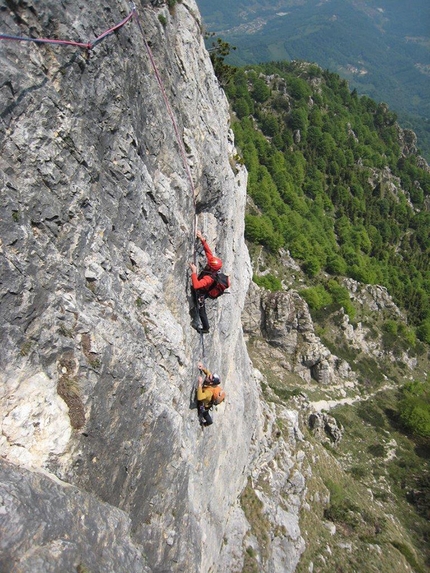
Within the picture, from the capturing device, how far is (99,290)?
10.6 m

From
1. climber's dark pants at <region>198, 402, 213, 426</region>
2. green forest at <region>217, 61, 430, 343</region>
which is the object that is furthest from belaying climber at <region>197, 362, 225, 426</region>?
green forest at <region>217, 61, 430, 343</region>

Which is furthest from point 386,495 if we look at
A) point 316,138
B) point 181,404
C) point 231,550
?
point 316,138

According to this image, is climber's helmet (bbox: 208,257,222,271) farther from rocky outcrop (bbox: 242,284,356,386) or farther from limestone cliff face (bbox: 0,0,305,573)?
rocky outcrop (bbox: 242,284,356,386)

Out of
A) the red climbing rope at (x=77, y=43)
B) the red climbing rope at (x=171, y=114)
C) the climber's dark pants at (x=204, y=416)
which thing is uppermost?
the red climbing rope at (x=77, y=43)

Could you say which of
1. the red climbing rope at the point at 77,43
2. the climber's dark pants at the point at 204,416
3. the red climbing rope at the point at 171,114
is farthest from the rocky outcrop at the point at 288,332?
the red climbing rope at the point at 77,43

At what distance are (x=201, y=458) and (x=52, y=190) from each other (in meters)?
13.3

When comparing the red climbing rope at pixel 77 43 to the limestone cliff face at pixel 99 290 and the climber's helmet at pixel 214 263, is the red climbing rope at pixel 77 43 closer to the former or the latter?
the limestone cliff face at pixel 99 290

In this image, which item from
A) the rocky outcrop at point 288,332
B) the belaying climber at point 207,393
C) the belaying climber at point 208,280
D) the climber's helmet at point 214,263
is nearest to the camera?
the climber's helmet at point 214,263

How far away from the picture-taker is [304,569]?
2800 cm

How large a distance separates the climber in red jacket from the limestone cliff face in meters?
0.40

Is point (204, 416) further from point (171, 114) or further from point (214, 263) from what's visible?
point (171, 114)

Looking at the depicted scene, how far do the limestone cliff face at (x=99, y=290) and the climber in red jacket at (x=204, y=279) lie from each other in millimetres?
404

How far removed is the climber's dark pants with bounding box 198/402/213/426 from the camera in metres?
16.7

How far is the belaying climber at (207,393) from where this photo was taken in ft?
53.3
